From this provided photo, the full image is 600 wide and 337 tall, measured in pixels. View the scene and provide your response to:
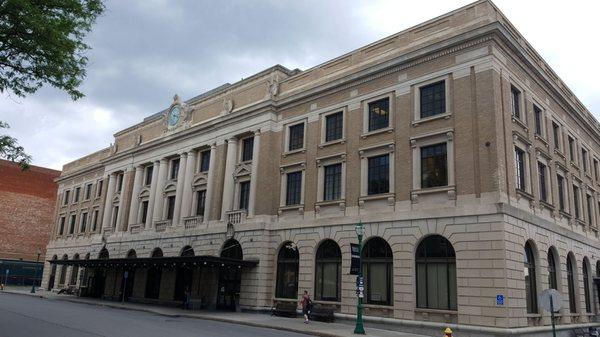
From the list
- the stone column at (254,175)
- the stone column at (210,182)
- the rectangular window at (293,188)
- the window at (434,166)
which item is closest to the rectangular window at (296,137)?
the rectangular window at (293,188)

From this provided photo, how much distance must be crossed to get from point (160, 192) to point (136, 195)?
14.1 ft

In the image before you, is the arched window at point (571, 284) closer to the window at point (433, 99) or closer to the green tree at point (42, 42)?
the window at point (433, 99)

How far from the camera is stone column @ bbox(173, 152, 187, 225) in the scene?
1485 inches

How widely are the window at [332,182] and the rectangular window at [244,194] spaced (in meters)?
6.64

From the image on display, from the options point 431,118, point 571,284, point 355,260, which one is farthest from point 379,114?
point 571,284

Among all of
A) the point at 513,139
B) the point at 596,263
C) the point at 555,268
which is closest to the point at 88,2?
the point at 513,139

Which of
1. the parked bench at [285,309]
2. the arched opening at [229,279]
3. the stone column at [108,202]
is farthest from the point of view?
the stone column at [108,202]

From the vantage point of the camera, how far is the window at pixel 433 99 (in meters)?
24.2

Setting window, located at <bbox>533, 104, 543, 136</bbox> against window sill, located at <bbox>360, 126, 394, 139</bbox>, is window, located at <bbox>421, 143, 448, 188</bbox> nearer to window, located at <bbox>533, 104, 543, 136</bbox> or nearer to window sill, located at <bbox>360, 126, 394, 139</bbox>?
window sill, located at <bbox>360, 126, 394, 139</bbox>

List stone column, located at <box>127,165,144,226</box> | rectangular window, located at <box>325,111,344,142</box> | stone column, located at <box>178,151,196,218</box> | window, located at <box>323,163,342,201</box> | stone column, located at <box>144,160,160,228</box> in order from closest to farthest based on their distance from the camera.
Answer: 1. window, located at <box>323,163,342,201</box>
2. rectangular window, located at <box>325,111,344,142</box>
3. stone column, located at <box>178,151,196,218</box>
4. stone column, located at <box>144,160,160,228</box>
5. stone column, located at <box>127,165,144,226</box>

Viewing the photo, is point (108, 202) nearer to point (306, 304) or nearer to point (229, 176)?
point (229, 176)

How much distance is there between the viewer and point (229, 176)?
34.2m

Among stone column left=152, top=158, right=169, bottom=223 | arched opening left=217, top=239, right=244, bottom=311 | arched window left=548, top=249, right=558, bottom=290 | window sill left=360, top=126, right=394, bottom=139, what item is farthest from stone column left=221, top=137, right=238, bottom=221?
arched window left=548, top=249, right=558, bottom=290

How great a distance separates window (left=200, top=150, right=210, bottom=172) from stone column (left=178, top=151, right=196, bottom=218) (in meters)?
0.64
